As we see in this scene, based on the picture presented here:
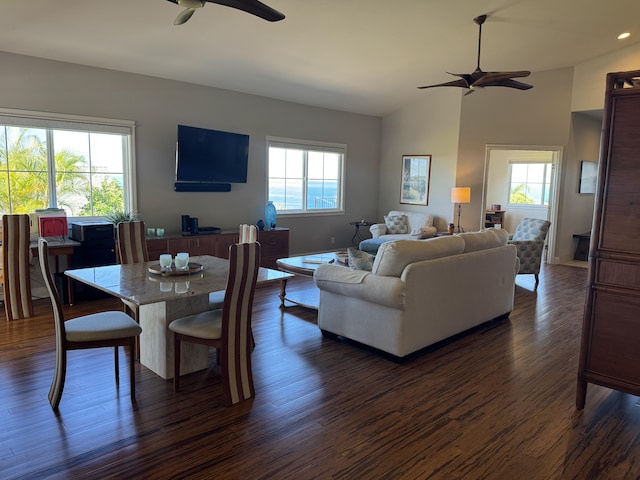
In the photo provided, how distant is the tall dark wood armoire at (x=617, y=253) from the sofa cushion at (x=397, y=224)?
567 centimetres

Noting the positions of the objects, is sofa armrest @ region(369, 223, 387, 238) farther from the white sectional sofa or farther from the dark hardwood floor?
the dark hardwood floor

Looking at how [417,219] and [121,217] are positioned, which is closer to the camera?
[121,217]

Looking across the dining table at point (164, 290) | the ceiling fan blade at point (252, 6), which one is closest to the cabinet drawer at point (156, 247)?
the dining table at point (164, 290)

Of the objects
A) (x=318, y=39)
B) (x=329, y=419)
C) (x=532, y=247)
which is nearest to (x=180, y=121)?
(x=318, y=39)

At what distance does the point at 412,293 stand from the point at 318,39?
12.1 feet

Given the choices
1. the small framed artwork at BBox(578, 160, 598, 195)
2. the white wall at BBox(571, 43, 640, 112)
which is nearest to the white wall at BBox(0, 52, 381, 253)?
the white wall at BBox(571, 43, 640, 112)

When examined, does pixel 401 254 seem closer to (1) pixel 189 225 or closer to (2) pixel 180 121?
(1) pixel 189 225

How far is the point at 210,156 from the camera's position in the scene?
6406 mm

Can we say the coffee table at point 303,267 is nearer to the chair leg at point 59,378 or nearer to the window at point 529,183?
the chair leg at point 59,378

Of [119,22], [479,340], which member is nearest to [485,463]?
[479,340]

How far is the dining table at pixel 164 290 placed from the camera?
2965mm

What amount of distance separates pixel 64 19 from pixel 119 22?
49 cm

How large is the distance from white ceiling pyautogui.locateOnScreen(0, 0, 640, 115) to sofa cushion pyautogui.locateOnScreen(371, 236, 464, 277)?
9.27ft

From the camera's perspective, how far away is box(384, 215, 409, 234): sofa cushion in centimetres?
848
